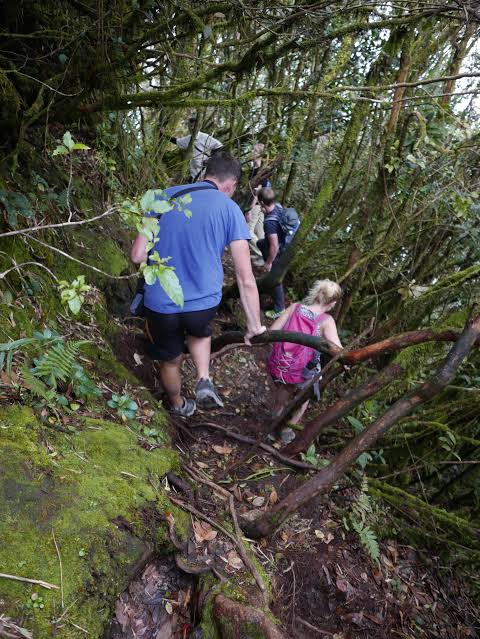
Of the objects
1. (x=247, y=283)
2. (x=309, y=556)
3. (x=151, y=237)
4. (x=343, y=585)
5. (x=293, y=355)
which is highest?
(x=151, y=237)

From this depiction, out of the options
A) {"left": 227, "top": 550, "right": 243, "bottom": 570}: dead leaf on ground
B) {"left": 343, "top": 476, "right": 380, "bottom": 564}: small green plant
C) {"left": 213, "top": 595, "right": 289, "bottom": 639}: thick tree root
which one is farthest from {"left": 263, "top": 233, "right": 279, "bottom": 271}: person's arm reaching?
{"left": 213, "top": 595, "right": 289, "bottom": 639}: thick tree root

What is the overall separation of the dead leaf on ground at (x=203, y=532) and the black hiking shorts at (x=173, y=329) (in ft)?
5.35

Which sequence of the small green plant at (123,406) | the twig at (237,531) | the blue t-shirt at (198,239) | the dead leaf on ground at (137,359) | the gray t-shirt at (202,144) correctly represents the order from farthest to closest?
1. the gray t-shirt at (202,144)
2. the dead leaf on ground at (137,359)
3. the blue t-shirt at (198,239)
4. the small green plant at (123,406)
5. the twig at (237,531)

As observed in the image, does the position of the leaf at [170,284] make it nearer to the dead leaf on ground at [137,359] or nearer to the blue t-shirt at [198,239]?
the blue t-shirt at [198,239]

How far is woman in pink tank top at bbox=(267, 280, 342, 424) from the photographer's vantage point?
169 inches

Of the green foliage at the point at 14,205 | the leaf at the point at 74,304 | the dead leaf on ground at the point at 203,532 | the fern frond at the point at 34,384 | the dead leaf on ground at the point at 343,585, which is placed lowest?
the dead leaf on ground at the point at 343,585

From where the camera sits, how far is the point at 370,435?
2.60 m

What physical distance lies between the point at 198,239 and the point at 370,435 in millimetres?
1970

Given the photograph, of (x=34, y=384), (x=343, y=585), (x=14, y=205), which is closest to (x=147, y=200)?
(x=34, y=384)

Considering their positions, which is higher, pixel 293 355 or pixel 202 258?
pixel 202 258

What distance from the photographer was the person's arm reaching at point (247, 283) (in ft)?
11.5

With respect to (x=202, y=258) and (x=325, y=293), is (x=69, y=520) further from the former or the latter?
(x=325, y=293)

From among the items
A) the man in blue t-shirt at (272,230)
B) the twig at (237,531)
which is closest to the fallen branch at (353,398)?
the twig at (237,531)

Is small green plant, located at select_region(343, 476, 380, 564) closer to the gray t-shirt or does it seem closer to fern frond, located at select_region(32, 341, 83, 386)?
fern frond, located at select_region(32, 341, 83, 386)
